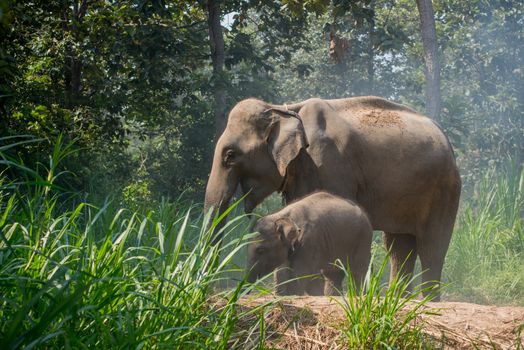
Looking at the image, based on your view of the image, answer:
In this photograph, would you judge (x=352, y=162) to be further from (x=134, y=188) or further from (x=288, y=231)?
(x=134, y=188)

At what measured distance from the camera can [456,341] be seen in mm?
4805

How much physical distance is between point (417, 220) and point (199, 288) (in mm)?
4151

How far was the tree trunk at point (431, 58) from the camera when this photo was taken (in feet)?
47.3

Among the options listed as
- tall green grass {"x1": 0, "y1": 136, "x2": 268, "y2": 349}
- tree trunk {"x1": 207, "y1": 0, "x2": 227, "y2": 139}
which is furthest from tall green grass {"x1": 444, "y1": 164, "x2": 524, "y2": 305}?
tall green grass {"x1": 0, "y1": 136, "x2": 268, "y2": 349}

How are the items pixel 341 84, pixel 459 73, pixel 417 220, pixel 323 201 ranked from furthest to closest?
pixel 341 84 < pixel 459 73 < pixel 417 220 < pixel 323 201

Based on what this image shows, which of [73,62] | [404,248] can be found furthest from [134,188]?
[404,248]

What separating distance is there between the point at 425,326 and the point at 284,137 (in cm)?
269

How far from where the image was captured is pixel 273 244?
6.80 meters

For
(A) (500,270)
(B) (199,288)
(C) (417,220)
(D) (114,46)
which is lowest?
(A) (500,270)

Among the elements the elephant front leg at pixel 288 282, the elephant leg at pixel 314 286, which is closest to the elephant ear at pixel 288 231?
the elephant front leg at pixel 288 282

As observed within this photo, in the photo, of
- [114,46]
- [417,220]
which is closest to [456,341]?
[417,220]

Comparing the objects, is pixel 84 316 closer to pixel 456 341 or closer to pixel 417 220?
pixel 456 341

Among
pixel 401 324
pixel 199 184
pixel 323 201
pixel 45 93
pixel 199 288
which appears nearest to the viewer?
pixel 199 288

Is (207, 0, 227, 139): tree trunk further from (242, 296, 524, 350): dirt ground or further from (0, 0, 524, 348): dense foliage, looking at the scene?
(242, 296, 524, 350): dirt ground
